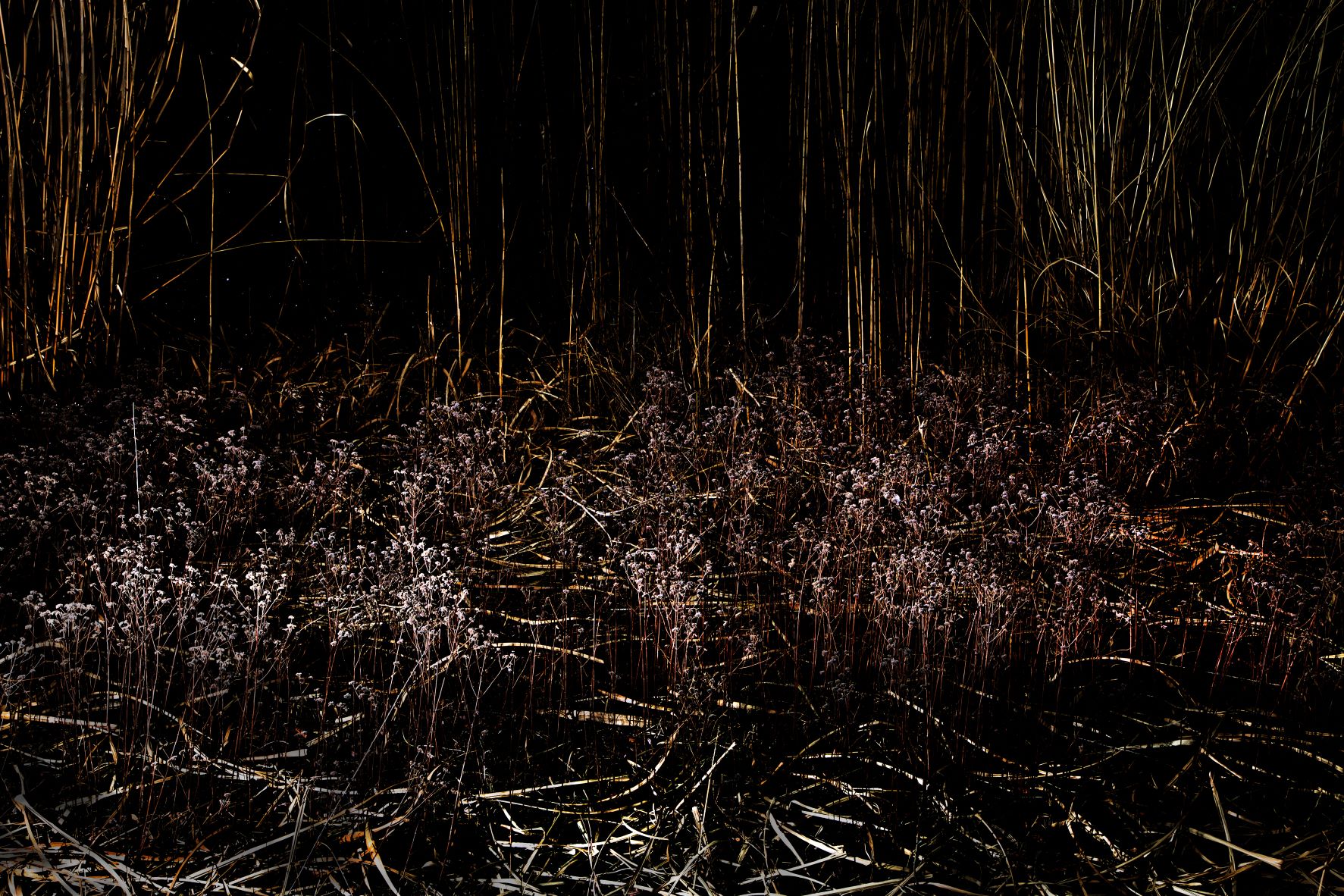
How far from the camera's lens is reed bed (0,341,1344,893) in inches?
40.1

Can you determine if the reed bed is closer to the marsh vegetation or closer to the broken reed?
the marsh vegetation

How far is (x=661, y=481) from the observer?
5.67 ft

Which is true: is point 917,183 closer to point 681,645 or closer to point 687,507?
point 687,507

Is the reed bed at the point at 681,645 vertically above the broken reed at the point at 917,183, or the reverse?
the broken reed at the point at 917,183

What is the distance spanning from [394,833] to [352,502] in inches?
31.3

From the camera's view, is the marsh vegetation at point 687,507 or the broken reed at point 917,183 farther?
the broken reed at point 917,183

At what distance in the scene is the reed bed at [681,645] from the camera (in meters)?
1.02

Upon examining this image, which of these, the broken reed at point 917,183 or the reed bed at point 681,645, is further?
the broken reed at point 917,183

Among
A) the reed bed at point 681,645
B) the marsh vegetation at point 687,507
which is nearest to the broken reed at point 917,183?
the marsh vegetation at point 687,507

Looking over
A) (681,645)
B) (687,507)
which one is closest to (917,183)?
(687,507)

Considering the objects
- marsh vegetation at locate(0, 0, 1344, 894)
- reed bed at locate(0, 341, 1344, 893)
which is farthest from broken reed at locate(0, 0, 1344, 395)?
reed bed at locate(0, 341, 1344, 893)

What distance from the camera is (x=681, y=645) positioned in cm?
135

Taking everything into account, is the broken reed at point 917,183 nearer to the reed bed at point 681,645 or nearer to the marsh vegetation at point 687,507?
the marsh vegetation at point 687,507

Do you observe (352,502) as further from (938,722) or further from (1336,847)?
(1336,847)
